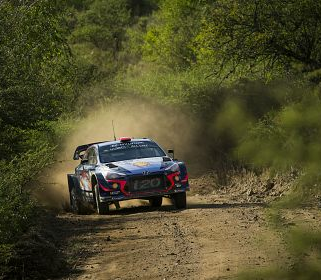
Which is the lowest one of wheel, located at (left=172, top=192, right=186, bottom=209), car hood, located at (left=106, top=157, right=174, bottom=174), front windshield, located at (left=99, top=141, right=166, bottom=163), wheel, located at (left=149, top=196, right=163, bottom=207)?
wheel, located at (left=149, top=196, right=163, bottom=207)

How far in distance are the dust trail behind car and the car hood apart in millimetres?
9166

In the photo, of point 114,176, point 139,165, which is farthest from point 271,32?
point 114,176

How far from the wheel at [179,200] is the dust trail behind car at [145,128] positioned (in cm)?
943

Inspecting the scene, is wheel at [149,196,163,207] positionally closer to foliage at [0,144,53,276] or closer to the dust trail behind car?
foliage at [0,144,53,276]

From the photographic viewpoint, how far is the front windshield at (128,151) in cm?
1692

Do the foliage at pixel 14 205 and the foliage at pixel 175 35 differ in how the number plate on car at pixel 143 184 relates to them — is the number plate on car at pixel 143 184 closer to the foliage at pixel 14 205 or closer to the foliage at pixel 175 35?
the foliage at pixel 14 205

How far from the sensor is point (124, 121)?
98.6 ft

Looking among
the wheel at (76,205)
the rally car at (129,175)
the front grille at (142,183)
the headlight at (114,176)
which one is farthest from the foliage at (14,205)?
the wheel at (76,205)

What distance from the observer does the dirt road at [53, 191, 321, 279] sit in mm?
8961

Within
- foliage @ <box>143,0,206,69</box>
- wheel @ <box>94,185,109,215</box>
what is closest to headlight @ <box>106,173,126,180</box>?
wheel @ <box>94,185,109,215</box>

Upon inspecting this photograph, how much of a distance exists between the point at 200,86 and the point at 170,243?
17.8 meters

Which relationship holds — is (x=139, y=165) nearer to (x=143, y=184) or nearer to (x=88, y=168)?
(x=143, y=184)

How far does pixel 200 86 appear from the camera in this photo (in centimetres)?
2875

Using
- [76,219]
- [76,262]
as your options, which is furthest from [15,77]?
[76,262]
